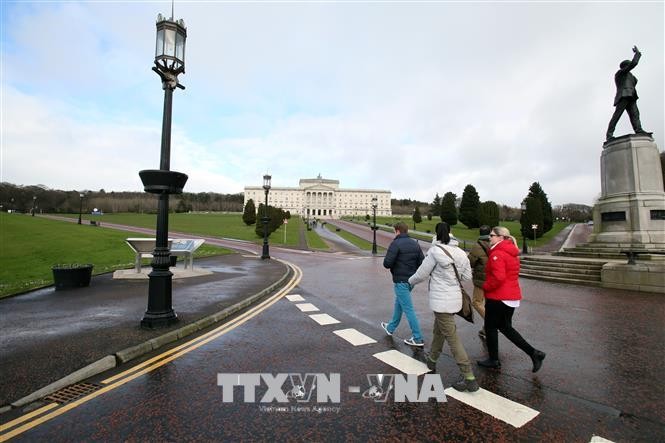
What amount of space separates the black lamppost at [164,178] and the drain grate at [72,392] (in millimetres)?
1994

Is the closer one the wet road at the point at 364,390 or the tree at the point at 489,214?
the wet road at the point at 364,390

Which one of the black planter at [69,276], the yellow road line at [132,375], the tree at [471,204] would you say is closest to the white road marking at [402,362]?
the yellow road line at [132,375]

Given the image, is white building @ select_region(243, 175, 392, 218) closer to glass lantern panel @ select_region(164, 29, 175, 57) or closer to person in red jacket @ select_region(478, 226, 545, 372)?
glass lantern panel @ select_region(164, 29, 175, 57)

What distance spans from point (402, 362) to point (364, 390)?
106cm

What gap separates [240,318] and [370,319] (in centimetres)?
294

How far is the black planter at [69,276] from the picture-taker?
980 cm

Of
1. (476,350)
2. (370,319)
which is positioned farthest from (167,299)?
(476,350)

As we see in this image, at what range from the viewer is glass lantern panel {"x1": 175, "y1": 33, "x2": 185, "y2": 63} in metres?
6.29

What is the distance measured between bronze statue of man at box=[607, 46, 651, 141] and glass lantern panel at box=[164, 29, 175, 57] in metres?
18.3

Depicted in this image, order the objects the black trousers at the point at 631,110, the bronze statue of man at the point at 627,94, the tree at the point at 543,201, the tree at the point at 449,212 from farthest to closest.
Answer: the tree at the point at 449,212 < the tree at the point at 543,201 < the black trousers at the point at 631,110 < the bronze statue of man at the point at 627,94

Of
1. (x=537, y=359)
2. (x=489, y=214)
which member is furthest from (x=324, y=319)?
(x=489, y=214)

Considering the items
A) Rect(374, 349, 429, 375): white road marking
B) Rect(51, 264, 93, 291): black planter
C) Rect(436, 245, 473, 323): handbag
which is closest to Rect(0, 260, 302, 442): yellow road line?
Rect(374, 349, 429, 375): white road marking

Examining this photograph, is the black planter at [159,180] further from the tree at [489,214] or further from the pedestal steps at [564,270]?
the tree at [489,214]

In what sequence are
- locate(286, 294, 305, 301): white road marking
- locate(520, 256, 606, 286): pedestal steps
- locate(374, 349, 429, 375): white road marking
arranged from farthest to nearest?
1. locate(520, 256, 606, 286): pedestal steps
2. locate(286, 294, 305, 301): white road marking
3. locate(374, 349, 429, 375): white road marking
